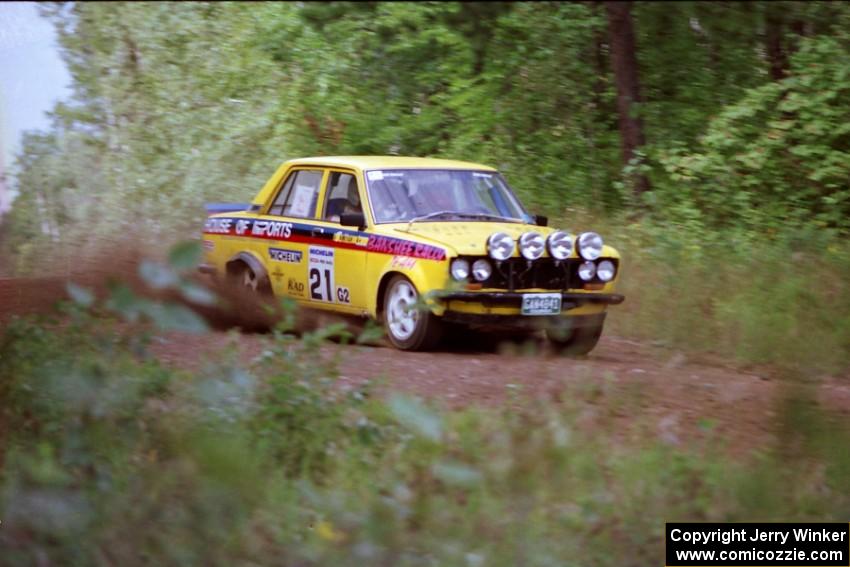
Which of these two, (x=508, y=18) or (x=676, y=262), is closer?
(x=676, y=262)

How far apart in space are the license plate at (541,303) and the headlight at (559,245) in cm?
30

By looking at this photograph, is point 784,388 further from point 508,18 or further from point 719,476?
point 508,18

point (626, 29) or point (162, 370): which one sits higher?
point (626, 29)

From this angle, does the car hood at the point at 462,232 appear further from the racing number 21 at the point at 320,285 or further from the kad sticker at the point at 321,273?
the racing number 21 at the point at 320,285

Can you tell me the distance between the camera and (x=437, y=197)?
10.5 meters

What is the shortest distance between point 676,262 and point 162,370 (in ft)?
23.3

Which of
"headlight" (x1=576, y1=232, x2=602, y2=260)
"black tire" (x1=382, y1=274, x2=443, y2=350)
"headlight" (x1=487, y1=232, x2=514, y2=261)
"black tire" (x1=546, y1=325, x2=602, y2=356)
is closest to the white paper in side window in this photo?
"black tire" (x1=382, y1=274, x2=443, y2=350)

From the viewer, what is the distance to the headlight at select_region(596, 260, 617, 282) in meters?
9.86

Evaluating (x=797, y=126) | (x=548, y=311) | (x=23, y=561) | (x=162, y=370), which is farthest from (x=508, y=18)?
(x=23, y=561)

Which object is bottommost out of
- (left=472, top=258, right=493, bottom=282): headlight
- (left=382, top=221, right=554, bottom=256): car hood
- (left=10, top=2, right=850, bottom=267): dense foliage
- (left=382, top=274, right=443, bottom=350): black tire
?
(left=382, top=274, right=443, bottom=350): black tire

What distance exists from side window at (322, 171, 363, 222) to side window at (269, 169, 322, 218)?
167mm

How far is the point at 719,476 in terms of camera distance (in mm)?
5871

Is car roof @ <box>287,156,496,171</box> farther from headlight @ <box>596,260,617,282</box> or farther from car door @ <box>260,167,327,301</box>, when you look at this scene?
headlight @ <box>596,260,617,282</box>

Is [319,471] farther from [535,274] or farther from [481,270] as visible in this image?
[535,274]
